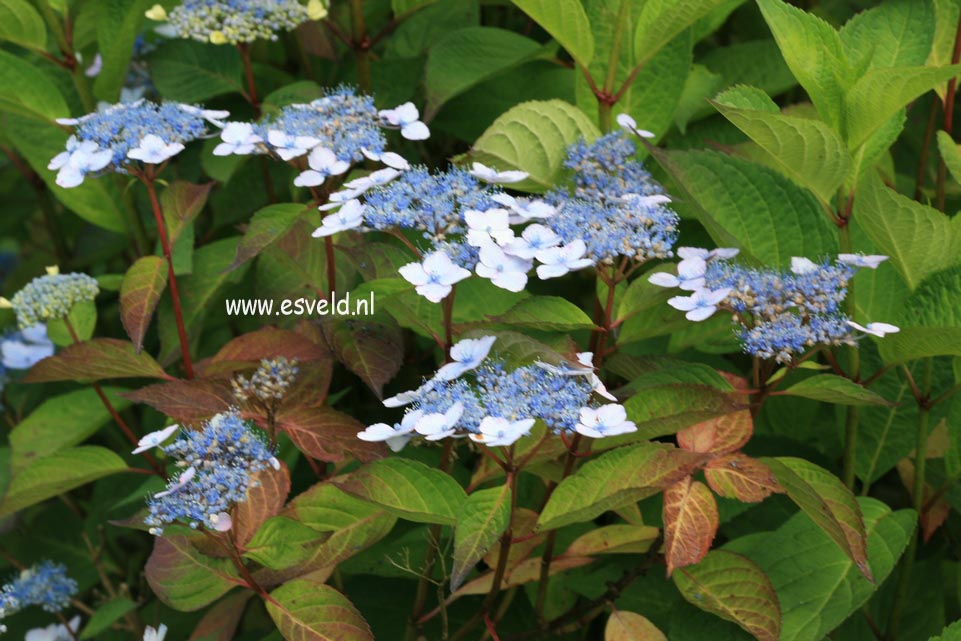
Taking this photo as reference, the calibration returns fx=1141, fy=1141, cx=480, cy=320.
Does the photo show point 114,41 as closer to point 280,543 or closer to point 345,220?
point 345,220

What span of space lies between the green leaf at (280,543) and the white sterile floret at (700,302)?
1.51 ft

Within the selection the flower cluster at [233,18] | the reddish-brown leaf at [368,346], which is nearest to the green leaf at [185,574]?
the reddish-brown leaf at [368,346]

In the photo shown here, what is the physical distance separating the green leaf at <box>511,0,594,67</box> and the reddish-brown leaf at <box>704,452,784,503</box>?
1.84 feet

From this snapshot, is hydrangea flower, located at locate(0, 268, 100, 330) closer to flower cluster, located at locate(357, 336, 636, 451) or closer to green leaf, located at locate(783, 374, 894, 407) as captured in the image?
flower cluster, located at locate(357, 336, 636, 451)

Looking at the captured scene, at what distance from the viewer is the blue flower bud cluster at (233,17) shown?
1.57 meters

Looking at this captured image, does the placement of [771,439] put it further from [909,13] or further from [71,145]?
[71,145]

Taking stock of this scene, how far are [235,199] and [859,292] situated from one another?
101 cm

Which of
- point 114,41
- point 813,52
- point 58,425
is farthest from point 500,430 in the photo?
point 114,41

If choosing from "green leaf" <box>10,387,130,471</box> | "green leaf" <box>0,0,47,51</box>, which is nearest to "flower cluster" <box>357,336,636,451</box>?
"green leaf" <box>10,387,130,471</box>

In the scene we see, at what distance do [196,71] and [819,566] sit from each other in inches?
48.4

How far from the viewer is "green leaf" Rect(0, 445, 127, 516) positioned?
1.48 metres

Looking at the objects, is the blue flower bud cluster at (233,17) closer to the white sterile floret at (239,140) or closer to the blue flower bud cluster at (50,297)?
the white sterile floret at (239,140)

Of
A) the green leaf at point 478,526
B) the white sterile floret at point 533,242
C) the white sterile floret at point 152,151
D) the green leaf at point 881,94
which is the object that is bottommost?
the green leaf at point 478,526

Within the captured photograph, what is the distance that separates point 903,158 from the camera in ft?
7.16
